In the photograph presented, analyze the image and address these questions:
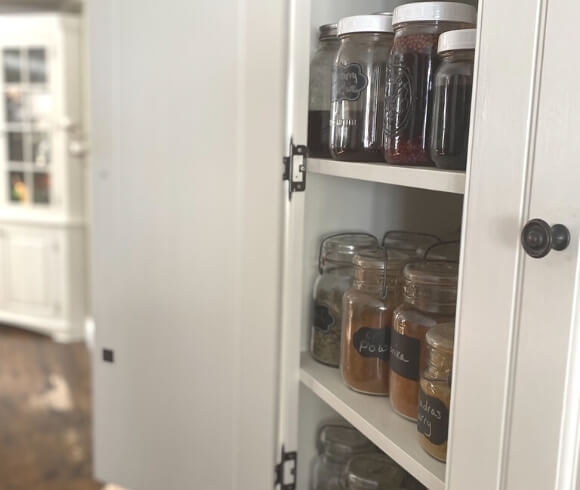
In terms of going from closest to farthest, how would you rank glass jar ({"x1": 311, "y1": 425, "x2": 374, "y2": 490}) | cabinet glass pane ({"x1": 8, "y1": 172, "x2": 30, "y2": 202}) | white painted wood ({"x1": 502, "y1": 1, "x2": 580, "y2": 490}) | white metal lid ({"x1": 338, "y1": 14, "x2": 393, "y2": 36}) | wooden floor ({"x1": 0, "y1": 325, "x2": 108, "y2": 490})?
1. white painted wood ({"x1": 502, "y1": 1, "x2": 580, "y2": 490})
2. white metal lid ({"x1": 338, "y1": 14, "x2": 393, "y2": 36})
3. glass jar ({"x1": 311, "y1": 425, "x2": 374, "y2": 490})
4. wooden floor ({"x1": 0, "y1": 325, "x2": 108, "y2": 490})
5. cabinet glass pane ({"x1": 8, "y1": 172, "x2": 30, "y2": 202})

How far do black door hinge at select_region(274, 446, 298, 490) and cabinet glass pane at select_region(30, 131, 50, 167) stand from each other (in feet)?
10.5

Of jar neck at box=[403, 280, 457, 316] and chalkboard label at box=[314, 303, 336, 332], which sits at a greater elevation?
jar neck at box=[403, 280, 457, 316]

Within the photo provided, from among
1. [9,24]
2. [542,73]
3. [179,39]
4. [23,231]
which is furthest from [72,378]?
[542,73]

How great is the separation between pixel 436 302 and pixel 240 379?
1.46ft

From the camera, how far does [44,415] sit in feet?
9.53

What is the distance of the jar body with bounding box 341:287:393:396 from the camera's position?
3.44 ft

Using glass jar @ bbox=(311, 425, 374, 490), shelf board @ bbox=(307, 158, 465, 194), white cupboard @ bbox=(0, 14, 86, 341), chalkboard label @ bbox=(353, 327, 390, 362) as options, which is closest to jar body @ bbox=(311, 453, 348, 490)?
glass jar @ bbox=(311, 425, 374, 490)

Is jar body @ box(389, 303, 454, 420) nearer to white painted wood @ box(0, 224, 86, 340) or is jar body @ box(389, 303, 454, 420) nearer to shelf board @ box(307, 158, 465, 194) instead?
shelf board @ box(307, 158, 465, 194)

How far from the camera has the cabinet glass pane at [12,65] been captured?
391 centimetres

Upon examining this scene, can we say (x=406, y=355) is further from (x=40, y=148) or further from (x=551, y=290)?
(x=40, y=148)

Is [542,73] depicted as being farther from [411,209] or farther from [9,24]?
[9,24]

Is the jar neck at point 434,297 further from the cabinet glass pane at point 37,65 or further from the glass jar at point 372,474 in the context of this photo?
the cabinet glass pane at point 37,65

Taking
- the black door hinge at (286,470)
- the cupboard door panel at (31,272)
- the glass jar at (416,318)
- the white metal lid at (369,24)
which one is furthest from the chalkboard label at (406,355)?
the cupboard door panel at (31,272)

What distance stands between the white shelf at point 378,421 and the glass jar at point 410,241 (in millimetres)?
238
